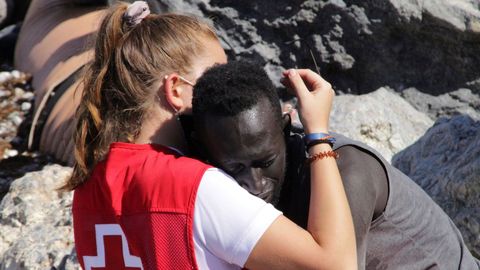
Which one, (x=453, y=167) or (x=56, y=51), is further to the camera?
(x=56, y=51)

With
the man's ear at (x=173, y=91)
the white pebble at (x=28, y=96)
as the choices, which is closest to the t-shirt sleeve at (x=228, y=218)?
the man's ear at (x=173, y=91)

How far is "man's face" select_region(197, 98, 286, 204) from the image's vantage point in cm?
219

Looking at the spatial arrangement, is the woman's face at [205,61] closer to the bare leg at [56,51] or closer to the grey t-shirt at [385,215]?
the grey t-shirt at [385,215]

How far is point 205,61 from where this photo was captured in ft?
8.06

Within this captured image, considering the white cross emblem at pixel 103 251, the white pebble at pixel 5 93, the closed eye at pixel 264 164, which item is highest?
the closed eye at pixel 264 164

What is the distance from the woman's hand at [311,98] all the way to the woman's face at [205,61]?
0.73 ft

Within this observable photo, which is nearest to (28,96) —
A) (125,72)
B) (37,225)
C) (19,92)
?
(19,92)

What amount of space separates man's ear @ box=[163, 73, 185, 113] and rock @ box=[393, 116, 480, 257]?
1405mm

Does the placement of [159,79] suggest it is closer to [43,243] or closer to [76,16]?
[43,243]

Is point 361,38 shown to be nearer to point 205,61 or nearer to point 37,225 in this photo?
point 37,225

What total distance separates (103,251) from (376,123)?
78.1 inches

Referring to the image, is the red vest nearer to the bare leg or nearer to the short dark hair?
the short dark hair

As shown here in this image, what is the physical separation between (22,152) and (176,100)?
3477 mm

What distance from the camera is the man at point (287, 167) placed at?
220 cm
